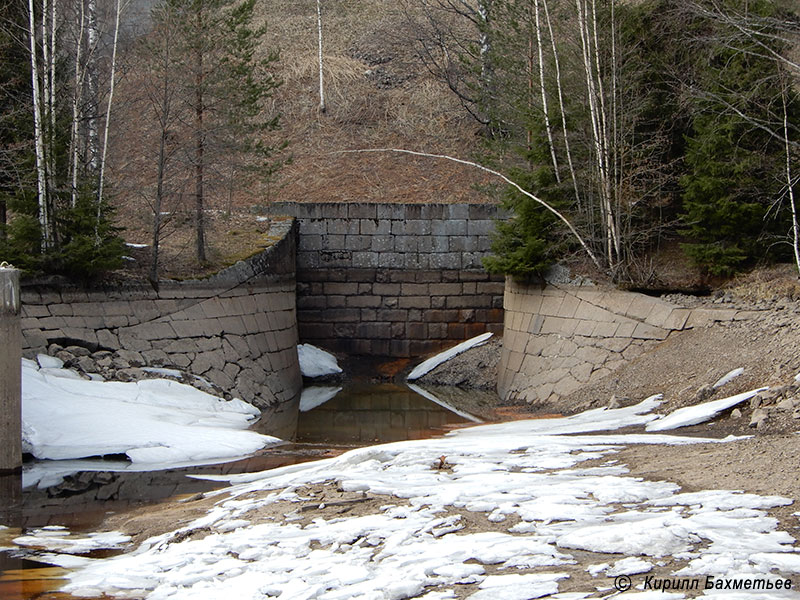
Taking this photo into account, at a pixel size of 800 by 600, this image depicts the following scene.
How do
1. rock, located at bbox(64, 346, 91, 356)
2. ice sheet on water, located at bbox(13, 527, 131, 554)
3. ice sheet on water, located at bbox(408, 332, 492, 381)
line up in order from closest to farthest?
ice sheet on water, located at bbox(13, 527, 131, 554)
rock, located at bbox(64, 346, 91, 356)
ice sheet on water, located at bbox(408, 332, 492, 381)

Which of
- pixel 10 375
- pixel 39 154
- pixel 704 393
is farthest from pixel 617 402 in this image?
pixel 39 154

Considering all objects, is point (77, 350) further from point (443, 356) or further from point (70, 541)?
point (443, 356)

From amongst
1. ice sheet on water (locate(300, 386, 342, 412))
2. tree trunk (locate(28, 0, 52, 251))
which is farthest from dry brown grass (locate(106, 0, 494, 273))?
tree trunk (locate(28, 0, 52, 251))

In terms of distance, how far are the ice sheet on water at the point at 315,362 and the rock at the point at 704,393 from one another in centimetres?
1049

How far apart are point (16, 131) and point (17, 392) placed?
630cm

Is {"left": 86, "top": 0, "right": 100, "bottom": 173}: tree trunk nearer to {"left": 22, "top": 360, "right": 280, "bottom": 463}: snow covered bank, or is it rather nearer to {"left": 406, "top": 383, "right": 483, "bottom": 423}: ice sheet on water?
{"left": 22, "top": 360, "right": 280, "bottom": 463}: snow covered bank

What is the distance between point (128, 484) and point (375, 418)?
654 centimetres

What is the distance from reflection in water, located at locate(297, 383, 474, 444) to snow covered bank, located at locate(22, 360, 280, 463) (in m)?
1.46

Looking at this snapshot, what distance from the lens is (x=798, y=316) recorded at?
1291 centimetres

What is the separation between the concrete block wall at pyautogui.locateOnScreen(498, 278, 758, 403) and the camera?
48.9ft

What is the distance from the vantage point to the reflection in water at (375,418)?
14.1m

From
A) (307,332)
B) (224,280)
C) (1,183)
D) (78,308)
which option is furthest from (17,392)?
(307,332)

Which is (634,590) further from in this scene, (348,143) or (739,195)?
(348,143)

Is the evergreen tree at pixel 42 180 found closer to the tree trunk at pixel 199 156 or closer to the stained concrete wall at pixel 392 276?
the tree trunk at pixel 199 156
